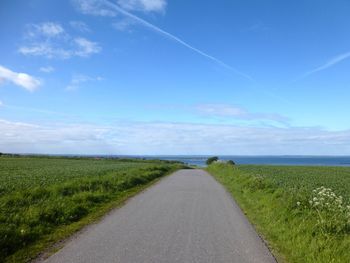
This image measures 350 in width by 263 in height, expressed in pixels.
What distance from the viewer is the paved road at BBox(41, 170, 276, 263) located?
7758 millimetres

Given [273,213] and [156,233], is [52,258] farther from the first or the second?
[273,213]

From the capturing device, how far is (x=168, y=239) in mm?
9367

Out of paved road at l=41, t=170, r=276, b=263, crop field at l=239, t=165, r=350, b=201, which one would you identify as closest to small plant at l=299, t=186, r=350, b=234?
paved road at l=41, t=170, r=276, b=263

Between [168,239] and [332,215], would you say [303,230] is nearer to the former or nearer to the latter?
[332,215]

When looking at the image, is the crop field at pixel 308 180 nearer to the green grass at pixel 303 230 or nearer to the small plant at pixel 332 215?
the green grass at pixel 303 230

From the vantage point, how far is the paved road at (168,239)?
7758 mm

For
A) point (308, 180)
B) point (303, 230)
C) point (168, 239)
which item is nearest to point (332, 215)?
point (303, 230)

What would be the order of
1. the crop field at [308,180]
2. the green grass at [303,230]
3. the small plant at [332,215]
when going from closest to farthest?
the green grass at [303,230] < the small plant at [332,215] < the crop field at [308,180]

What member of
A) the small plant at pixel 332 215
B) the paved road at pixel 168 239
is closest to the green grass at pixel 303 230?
the small plant at pixel 332 215

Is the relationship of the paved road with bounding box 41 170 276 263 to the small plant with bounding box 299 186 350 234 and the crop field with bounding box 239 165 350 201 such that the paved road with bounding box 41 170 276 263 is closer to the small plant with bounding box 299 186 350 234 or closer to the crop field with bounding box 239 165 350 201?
the small plant with bounding box 299 186 350 234

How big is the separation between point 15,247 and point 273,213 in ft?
24.3

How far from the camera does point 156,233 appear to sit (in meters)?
10.0

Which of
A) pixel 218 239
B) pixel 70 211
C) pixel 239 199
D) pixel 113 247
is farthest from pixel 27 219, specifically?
pixel 239 199

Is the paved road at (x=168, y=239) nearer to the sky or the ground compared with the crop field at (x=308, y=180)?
nearer to the ground
